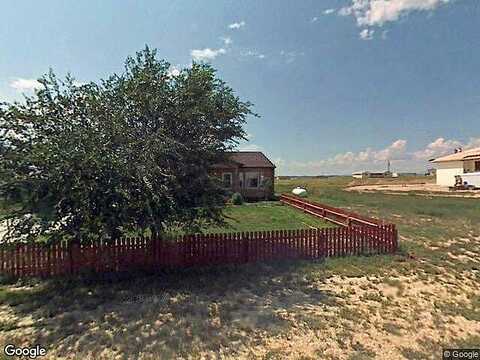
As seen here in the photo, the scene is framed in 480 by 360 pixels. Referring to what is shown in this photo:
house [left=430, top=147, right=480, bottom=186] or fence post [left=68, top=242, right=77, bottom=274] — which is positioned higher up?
house [left=430, top=147, right=480, bottom=186]

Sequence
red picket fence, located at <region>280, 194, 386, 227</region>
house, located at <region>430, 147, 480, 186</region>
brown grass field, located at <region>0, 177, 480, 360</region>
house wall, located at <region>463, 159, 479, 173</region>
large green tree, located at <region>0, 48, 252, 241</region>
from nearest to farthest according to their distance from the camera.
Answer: brown grass field, located at <region>0, 177, 480, 360</region>
large green tree, located at <region>0, 48, 252, 241</region>
red picket fence, located at <region>280, 194, 386, 227</region>
house, located at <region>430, 147, 480, 186</region>
house wall, located at <region>463, 159, 479, 173</region>

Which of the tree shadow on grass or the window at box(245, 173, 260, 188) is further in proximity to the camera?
the window at box(245, 173, 260, 188)

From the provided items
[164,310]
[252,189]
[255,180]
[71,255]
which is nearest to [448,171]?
[255,180]

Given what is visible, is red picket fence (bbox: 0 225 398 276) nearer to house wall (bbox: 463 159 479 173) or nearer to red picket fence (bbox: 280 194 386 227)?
red picket fence (bbox: 280 194 386 227)

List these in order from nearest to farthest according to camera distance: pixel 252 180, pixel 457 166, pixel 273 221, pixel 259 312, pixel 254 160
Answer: pixel 259 312, pixel 273 221, pixel 252 180, pixel 254 160, pixel 457 166

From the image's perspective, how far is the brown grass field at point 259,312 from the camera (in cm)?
424

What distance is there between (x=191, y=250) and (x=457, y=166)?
4309 cm

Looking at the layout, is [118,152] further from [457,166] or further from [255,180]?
[457,166]

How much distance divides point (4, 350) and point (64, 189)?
257 centimetres

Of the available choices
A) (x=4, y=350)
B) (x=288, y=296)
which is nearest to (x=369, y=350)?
(x=288, y=296)

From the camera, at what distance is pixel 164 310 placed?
537cm

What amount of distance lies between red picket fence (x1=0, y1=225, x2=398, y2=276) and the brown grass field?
0.35 metres

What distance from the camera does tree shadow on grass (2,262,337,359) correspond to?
430 centimetres

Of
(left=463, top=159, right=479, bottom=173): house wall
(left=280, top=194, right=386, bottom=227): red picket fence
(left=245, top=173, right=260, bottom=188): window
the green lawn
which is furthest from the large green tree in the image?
(left=463, top=159, right=479, bottom=173): house wall
